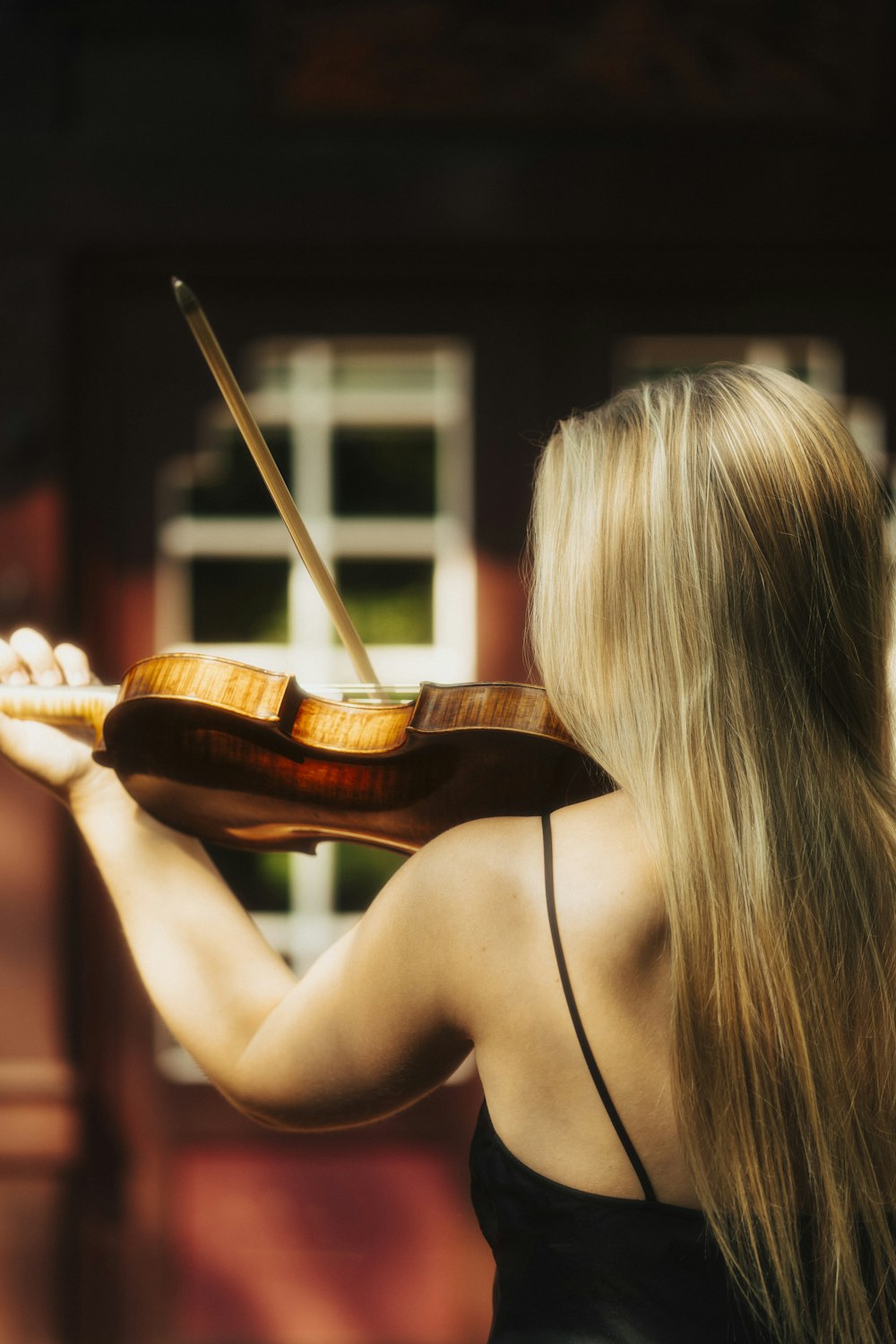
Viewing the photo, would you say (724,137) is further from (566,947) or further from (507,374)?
(566,947)

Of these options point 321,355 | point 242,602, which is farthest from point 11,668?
point 321,355

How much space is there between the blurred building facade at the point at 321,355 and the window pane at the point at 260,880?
1cm

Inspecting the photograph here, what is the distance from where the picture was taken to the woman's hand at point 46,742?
1101 millimetres

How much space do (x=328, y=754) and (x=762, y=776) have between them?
400 millimetres

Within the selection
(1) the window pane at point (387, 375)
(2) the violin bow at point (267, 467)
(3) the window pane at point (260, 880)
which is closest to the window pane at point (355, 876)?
(3) the window pane at point (260, 880)

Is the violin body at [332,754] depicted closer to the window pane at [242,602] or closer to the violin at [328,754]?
the violin at [328,754]

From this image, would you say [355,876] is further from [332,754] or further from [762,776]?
[762,776]

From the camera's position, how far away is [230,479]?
246 centimetres

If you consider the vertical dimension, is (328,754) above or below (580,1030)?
above

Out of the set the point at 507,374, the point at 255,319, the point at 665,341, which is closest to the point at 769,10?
the point at 665,341

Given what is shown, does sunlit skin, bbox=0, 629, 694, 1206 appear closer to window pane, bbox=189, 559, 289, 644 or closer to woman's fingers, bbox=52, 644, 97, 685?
woman's fingers, bbox=52, 644, 97, 685

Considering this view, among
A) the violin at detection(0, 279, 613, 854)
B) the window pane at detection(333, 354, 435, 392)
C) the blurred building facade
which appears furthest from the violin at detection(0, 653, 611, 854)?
the window pane at detection(333, 354, 435, 392)

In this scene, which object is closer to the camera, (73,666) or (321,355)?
(73,666)

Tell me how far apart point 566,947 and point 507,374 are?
190 cm
